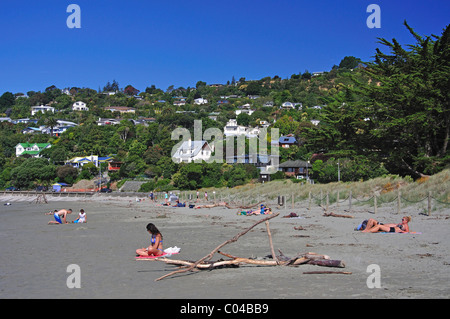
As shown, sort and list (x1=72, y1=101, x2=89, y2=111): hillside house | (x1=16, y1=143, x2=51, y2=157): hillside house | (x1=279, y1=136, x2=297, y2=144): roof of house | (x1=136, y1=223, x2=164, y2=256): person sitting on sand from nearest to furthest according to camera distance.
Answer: (x1=136, y1=223, x2=164, y2=256): person sitting on sand → (x1=279, y1=136, x2=297, y2=144): roof of house → (x1=16, y1=143, x2=51, y2=157): hillside house → (x1=72, y1=101, x2=89, y2=111): hillside house

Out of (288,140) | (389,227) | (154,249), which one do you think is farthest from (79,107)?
(389,227)

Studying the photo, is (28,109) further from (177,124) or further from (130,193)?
(130,193)

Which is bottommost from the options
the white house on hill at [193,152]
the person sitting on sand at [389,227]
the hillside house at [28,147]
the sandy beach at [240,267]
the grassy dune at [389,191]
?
the sandy beach at [240,267]

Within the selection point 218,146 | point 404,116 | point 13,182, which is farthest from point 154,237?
point 13,182

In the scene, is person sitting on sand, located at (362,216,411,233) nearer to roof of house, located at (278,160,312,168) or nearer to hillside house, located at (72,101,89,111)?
roof of house, located at (278,160,312,168)

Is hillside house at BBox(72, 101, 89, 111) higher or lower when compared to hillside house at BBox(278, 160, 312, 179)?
higher

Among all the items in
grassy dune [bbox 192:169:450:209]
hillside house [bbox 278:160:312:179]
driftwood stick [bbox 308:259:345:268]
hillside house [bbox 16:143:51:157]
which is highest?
hillside house [bbox 16:143:51:157]

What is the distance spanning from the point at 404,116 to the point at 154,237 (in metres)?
20.9

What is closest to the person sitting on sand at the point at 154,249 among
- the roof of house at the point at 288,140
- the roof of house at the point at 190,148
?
the roof of house at the point at 190,148

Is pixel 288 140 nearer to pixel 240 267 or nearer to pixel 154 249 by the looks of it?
pixel 154 249

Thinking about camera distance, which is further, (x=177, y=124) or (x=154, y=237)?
(x=177, y=124)

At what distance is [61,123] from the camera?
12119cm

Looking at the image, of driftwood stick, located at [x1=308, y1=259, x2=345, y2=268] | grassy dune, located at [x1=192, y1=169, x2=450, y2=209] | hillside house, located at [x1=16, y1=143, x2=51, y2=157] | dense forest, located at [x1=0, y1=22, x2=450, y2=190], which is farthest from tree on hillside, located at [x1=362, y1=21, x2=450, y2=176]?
hillside house, located at [x1=16, y1=143, x2=51, y2=157]

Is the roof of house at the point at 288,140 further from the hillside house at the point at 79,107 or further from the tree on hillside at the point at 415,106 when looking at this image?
the hillside house at the point at 79,107
